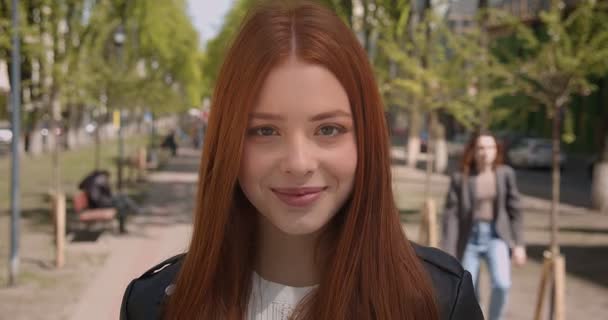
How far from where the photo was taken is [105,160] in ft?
109

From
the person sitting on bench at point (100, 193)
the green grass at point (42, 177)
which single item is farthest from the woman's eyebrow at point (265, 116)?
the green grass at point (42, 177)

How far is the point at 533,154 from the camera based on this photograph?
→ 104ft

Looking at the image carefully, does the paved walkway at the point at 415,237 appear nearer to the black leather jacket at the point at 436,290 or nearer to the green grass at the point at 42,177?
the black leather jacket at the point at 436,290

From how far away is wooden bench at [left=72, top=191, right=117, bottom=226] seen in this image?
12.7 meters

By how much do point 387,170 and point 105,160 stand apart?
32.7 m

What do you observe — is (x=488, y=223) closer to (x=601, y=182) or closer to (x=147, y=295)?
(x=147, y=295)

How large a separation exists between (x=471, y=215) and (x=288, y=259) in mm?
4556

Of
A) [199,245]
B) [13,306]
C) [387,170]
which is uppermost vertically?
[387,170]

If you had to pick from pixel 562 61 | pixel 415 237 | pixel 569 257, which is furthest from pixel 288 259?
pixel 415 237

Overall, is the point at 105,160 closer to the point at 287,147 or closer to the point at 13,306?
the point at 13,306

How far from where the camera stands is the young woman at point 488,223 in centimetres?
604

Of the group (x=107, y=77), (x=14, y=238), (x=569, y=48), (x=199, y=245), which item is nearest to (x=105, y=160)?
(x=107, y=77)

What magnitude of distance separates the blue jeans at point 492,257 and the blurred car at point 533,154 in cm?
2646

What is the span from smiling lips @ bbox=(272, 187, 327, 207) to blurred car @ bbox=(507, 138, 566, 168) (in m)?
31.1
